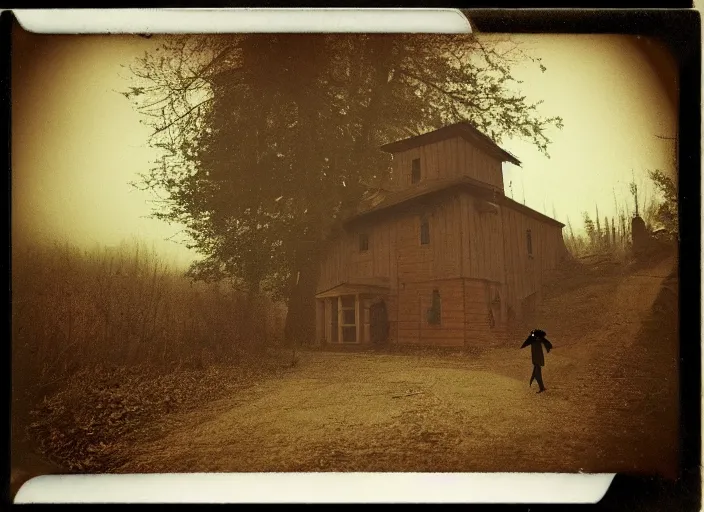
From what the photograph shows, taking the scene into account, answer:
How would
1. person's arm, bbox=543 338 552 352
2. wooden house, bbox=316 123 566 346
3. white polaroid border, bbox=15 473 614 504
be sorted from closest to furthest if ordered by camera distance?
white polaroid border, bbox=15 473 614 504
person's arm, bbox=543 338 552 352
wooden house, bbox=316 123 566 346

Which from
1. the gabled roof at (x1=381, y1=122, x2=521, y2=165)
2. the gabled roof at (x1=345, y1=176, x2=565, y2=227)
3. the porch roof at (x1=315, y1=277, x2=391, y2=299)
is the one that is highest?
the gabled roof at (x1=381, y1=122, x2=521, y2=165)

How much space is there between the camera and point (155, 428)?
4.81 meters

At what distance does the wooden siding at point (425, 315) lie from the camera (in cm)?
499

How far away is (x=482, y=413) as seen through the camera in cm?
479

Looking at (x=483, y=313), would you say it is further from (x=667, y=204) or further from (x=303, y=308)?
(x=667, y=204)

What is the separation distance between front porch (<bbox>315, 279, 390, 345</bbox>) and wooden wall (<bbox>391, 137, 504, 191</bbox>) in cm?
96

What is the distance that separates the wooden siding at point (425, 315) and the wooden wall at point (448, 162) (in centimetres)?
96

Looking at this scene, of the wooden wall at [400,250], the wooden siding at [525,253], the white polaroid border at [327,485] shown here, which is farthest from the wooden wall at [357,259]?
the white polaroid border at [327,485]

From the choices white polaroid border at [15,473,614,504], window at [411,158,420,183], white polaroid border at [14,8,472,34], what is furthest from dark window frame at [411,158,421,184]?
white polaroid border at [15,473,614,504]

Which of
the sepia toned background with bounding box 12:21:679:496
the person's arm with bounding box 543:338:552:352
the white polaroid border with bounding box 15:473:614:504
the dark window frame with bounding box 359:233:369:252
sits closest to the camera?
the white polaroid border with bounding box 15:473:614:504

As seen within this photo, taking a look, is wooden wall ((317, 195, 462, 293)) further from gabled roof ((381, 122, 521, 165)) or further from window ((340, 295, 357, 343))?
gabled roof ((381, 122, 521, 165))

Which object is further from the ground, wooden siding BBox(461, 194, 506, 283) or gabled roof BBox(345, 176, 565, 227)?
gabled roof BBox(345, 176, 565, 227)

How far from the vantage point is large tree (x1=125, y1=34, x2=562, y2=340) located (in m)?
5.01

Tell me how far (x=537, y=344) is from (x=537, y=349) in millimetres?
43
